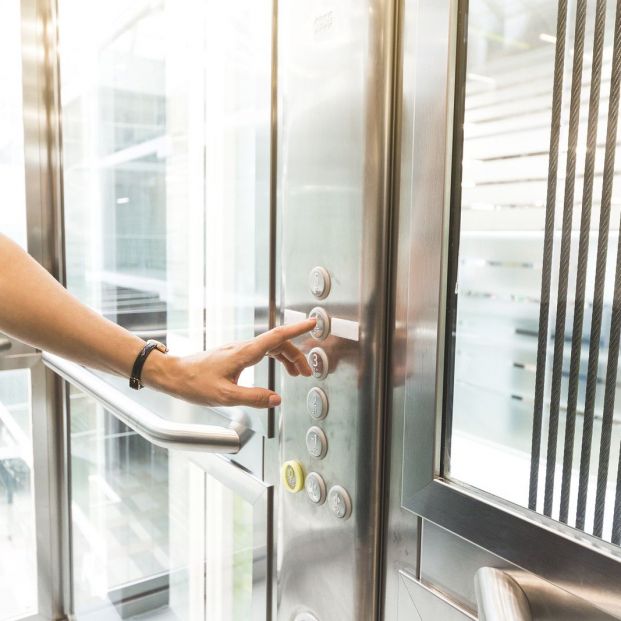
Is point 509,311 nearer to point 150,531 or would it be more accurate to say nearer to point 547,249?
point 547,249

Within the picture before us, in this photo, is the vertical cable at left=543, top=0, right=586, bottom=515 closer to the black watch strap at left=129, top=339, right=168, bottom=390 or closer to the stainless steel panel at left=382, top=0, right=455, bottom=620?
the stainless steel panel at left=382, top=0, right=455, bottom=620

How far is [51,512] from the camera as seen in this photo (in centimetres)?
188

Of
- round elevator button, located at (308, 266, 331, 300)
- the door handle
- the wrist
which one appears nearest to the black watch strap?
the wrist

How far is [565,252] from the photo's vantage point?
568 mm

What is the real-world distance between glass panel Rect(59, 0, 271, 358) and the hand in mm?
142

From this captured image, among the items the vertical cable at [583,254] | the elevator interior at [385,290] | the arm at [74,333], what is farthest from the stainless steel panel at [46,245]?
the vertical cable at [583,254]

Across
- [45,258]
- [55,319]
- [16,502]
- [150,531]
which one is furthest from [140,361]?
[16,502]

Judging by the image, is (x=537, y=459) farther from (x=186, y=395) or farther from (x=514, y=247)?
(x=186, y=395)

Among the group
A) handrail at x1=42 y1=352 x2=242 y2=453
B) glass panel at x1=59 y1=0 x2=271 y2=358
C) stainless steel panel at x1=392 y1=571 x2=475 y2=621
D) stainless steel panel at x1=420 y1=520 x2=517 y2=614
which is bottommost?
stainless steel panel at x1=392 y1=571 x2=475 y2=621

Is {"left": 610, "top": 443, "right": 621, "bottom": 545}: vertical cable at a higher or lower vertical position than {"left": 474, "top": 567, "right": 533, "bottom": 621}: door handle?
higher

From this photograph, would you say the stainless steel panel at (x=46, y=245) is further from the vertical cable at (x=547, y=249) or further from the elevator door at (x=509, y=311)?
the vertical cable at (x=547, y=249)

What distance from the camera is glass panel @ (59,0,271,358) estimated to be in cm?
95

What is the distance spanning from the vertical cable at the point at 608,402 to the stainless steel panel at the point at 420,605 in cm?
21

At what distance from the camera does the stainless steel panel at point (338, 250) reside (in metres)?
0.73
